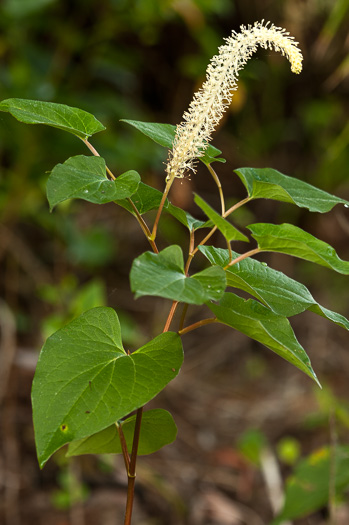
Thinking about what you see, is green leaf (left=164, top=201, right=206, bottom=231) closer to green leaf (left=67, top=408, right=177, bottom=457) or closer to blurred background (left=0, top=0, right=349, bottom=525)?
green leaf (left=67, top=408, right=177, bottom=457)

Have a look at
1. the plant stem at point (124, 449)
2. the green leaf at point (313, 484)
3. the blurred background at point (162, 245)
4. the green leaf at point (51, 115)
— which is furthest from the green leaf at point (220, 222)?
the green leaf at point (313, 484)

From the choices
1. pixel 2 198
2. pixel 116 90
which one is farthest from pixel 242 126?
pixel 2 198

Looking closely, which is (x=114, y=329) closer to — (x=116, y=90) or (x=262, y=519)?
(x=262, y=519)

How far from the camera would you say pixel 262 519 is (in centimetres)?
165

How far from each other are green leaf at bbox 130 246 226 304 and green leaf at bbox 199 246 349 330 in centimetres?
5

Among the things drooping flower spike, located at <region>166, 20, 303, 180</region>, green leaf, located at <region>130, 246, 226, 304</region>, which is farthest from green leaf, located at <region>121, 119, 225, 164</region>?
green leaf, located at <region>130, 246, 226, 304</region>

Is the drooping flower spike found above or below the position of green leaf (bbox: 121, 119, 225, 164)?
above

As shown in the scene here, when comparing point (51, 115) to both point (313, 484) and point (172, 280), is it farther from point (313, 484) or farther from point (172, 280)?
point (313, 484)

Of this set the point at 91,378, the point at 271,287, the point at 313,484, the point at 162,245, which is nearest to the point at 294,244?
the point at 271,287

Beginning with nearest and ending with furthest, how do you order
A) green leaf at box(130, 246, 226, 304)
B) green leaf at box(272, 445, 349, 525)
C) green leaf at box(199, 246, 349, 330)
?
green leaf at box(130, 246, 226, 304) → green leaf at box(199, 246, 349, 330) → green leaf at box(272, 445, 349, 525)

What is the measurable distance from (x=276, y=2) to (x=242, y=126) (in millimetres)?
749

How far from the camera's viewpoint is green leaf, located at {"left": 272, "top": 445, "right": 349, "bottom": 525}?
1126 millimetres

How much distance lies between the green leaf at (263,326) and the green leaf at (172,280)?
0.16ft

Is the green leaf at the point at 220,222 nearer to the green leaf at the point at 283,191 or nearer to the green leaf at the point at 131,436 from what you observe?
the green leaf at the point at 283,191
